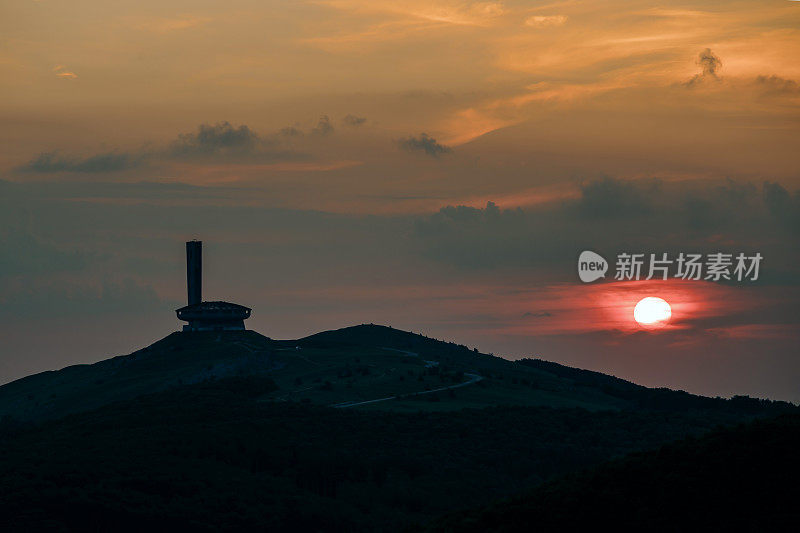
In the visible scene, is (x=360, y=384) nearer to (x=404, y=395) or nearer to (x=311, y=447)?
(x=404, y=395)

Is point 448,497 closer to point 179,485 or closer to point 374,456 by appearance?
point 374,456

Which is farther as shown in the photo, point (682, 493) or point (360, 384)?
point (360, 384)

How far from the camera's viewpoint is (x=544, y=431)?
137375 mm

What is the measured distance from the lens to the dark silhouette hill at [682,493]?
58.0 metres

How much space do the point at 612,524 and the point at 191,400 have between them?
311 ft

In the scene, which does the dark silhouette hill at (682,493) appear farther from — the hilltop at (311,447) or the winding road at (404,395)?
the winding road at (404,395)

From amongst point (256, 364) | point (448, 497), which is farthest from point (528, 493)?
point (256, 364)

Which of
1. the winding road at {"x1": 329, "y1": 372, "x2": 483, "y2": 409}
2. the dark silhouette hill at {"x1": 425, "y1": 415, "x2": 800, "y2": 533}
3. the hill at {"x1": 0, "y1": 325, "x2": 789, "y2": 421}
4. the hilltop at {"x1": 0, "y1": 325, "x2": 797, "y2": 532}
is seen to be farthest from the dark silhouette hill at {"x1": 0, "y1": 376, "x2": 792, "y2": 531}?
the dark silhouette hill at {"x1": 425, "y1": 415, "x2": 800, "y2": 533}

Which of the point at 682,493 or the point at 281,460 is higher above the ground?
the point at 682,493

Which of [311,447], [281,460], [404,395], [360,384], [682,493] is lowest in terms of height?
[281,460]

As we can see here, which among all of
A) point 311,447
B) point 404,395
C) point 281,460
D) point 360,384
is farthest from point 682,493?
point 360,384

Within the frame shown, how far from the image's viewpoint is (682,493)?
6166cm

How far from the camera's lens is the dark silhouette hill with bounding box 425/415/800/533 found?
58.0 metres

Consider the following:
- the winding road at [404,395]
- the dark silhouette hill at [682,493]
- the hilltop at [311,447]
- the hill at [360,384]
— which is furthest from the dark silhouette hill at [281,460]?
the dark silhouette hill at [682,493]
